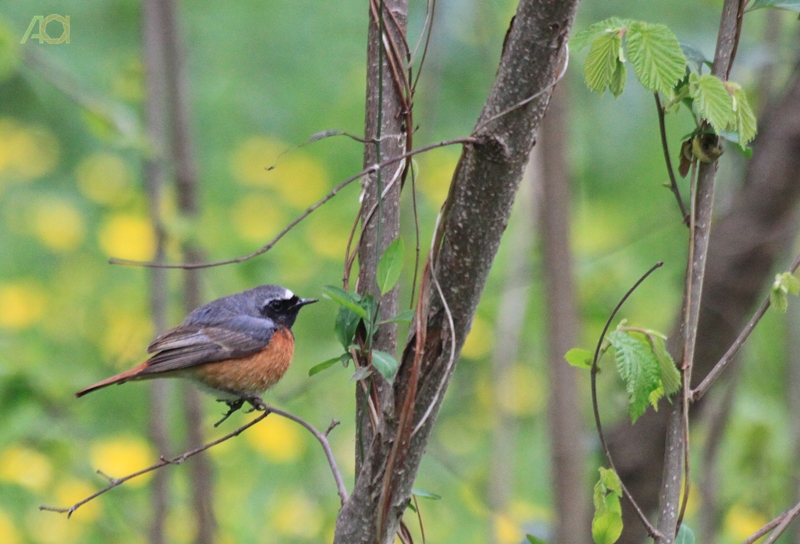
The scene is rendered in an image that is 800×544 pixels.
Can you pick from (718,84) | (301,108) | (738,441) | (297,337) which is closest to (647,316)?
(738,441)

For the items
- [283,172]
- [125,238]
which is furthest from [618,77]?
[283,172]

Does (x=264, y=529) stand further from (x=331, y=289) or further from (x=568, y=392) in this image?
(x=331, y=289)

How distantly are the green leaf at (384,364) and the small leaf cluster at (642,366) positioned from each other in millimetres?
537

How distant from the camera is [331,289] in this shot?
6.86 ft

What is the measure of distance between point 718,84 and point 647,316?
4.96 metres

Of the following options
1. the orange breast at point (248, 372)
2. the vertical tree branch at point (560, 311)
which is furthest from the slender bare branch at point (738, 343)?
the orange breast at point (248, 372)

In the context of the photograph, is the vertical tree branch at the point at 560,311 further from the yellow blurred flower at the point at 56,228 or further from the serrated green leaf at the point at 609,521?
the yellow blurred flower at the point at 56,228

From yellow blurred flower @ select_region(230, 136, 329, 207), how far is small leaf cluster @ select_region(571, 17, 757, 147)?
5409 millimetres

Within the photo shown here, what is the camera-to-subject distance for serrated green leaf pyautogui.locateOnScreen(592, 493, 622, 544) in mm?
2000

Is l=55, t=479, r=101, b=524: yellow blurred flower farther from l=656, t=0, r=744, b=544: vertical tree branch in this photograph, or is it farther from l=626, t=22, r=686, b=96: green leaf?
l=626, t=22, r=686, b=96: green leaf

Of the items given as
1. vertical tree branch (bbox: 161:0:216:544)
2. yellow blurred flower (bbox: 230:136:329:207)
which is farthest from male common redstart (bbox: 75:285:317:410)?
yellow blurred flower (bbox: 230:136:329:207)

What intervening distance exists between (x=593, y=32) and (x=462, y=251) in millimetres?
660

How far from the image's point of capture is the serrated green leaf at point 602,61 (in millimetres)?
1926

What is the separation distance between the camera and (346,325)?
2.32 m
